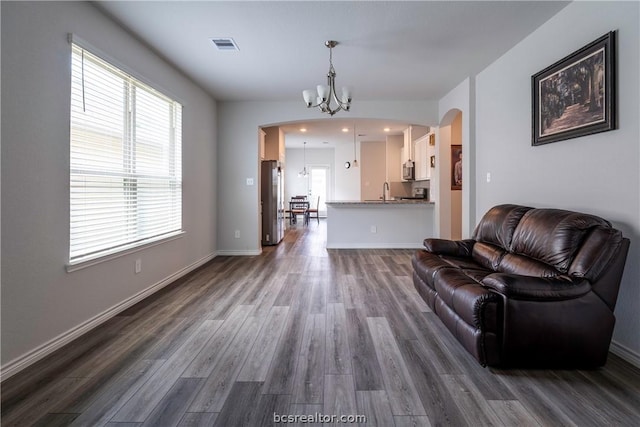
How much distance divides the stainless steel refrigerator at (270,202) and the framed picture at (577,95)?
459cm

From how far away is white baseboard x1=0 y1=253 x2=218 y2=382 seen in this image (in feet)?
6.28

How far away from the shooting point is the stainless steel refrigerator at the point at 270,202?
6.48 metres

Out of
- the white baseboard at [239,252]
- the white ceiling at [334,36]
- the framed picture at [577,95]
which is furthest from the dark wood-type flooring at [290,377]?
the white ceiling at [334,36]

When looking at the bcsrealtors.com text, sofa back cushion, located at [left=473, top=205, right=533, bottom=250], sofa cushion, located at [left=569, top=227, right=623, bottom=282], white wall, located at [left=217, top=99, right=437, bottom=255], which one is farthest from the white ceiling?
Result: the bcsrealtors.com text

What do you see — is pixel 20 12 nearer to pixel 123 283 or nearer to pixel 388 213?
pixel 123 283

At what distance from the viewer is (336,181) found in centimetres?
1180

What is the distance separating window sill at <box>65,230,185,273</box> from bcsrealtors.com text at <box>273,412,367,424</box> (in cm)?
192

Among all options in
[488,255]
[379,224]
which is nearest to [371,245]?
[379,224]

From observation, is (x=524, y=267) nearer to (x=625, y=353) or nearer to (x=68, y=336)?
(x=625, y=353)

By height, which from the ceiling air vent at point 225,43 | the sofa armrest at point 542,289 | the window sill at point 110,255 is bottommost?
the sofa armrest at point 542,289

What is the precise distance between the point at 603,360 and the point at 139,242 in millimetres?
3879

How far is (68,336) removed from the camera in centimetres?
235

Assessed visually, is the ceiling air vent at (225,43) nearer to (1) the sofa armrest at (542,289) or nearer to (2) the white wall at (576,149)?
(2) the white wall at (576,149)

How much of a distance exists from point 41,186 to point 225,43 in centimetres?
214
